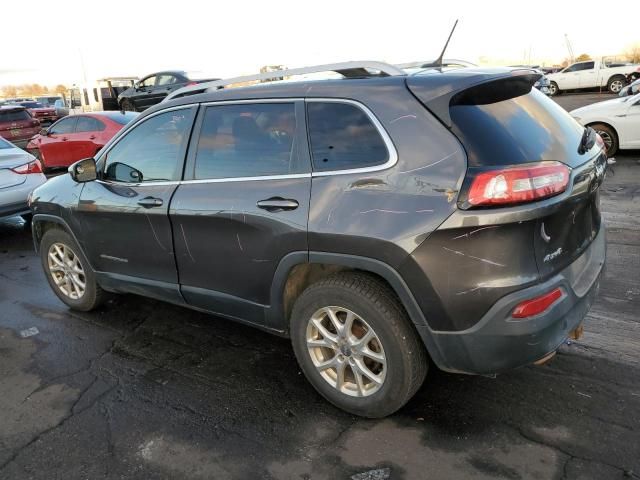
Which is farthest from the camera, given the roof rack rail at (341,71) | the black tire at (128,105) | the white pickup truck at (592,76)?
the white pickup truck at (592,76)

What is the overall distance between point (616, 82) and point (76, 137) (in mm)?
28635

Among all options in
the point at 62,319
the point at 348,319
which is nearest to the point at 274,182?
the point at 348,319

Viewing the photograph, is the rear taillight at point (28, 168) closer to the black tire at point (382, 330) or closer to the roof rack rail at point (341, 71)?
the roof rack rail at point (341, 71)

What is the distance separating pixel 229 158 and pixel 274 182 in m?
0.45

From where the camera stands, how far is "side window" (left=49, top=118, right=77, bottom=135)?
43.7ft

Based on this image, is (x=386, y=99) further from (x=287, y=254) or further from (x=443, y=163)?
(x=287, y=254)

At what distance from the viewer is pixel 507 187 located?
7.86 feet

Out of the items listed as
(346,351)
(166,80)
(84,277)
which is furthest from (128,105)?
(346,351)

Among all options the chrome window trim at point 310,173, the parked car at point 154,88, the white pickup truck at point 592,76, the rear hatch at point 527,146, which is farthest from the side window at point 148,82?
the rear hatch at point 527,146

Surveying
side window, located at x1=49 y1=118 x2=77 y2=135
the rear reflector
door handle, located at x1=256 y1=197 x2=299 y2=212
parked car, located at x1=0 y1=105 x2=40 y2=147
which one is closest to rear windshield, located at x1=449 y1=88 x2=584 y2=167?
the rear reflector

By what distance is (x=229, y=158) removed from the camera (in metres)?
3.31

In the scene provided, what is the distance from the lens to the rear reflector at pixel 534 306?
244 cm

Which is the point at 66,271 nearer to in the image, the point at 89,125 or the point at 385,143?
the point at 385,143

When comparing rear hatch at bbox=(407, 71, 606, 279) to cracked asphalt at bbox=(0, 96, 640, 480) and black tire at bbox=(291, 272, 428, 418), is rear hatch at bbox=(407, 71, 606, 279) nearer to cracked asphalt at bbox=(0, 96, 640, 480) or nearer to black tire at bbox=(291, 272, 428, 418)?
black tire at bbox=(291, 272, 428, 418)
